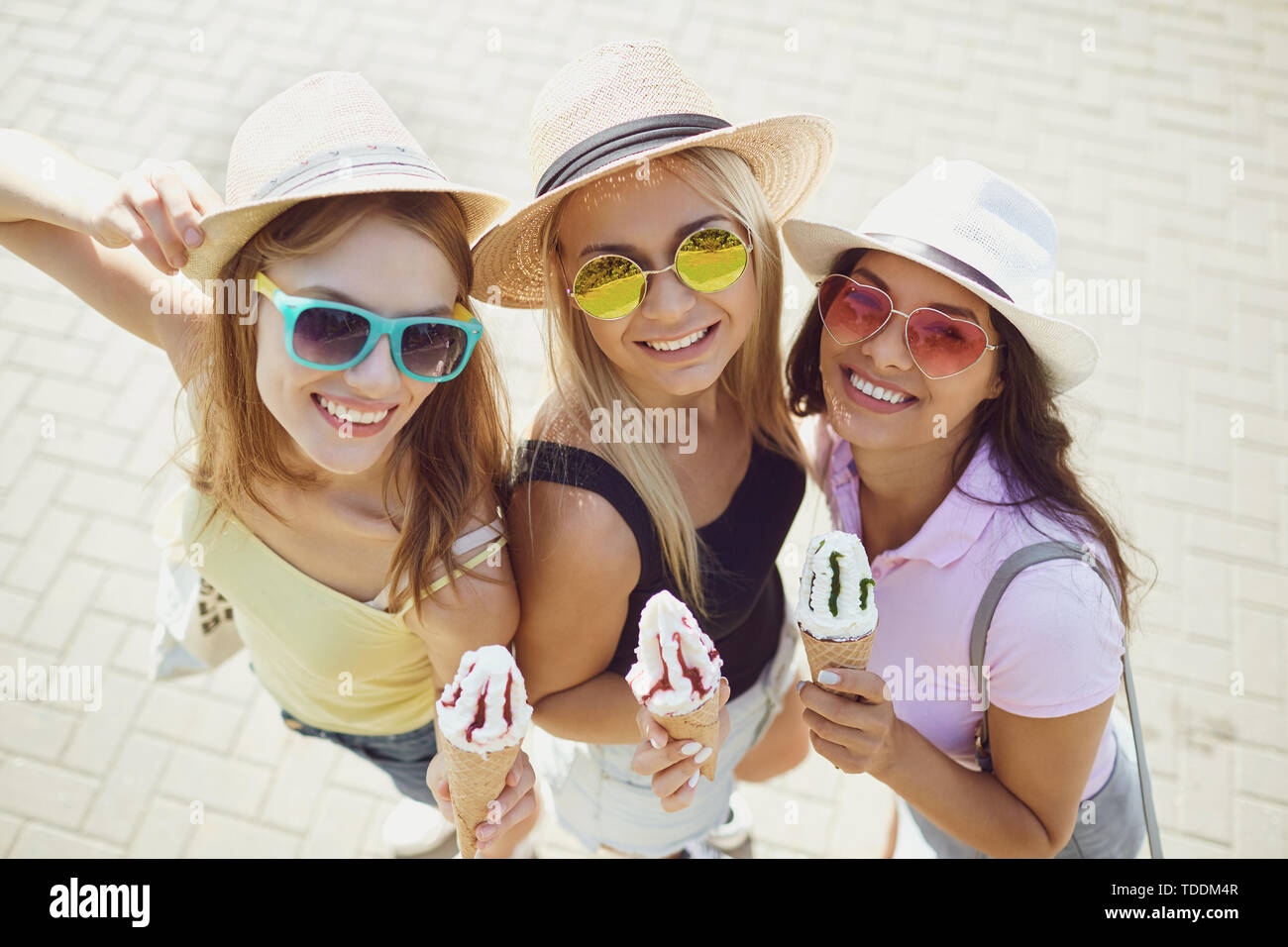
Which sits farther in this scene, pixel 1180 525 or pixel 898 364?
pixel 1180 525

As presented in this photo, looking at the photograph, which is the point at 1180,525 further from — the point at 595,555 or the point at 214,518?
the point at 214,518

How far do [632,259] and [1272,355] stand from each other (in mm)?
5391

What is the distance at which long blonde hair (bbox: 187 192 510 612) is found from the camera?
2.20 meters

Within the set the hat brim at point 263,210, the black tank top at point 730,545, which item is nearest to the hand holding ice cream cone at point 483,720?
the black tank top at point 730,545

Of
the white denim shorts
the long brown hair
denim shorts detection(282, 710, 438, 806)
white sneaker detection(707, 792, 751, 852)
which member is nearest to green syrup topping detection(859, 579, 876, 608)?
the long brown hair

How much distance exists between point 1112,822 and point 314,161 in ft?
10.7

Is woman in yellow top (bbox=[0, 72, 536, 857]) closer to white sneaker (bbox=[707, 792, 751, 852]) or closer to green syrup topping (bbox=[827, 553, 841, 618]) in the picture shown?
green syrup topping (bbox=[827, 553, 841, 618])

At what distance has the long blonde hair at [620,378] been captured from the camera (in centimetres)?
255

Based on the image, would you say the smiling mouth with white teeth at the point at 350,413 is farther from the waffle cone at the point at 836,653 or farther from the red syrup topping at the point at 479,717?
the waffle cone at the point at 836,653

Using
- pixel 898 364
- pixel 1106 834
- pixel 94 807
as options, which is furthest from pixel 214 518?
pixel 1106 834

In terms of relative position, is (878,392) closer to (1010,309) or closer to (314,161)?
Result: (1010,309)

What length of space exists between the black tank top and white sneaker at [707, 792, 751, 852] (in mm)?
1289

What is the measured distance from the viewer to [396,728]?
315 cm

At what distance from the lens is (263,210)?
2119 millimetres
